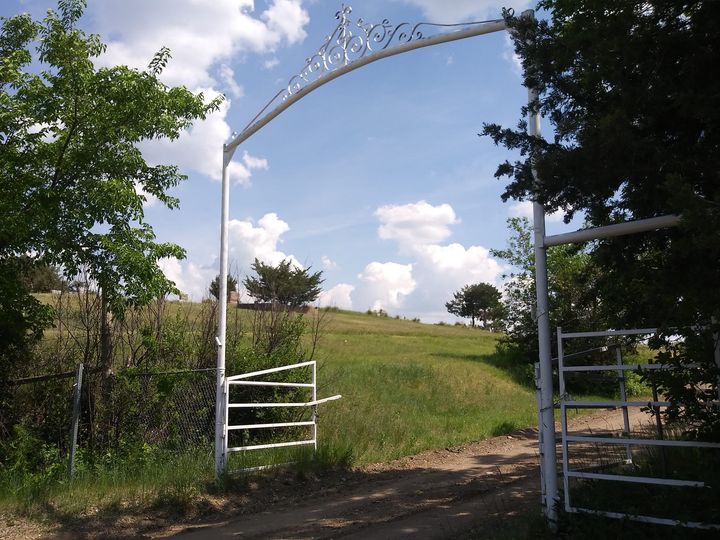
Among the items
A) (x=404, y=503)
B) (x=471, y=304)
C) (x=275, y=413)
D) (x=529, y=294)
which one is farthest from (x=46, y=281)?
(x=471, y=304)

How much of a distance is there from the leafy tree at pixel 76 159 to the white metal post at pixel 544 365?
5.94 m

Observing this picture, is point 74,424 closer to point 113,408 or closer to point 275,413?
point 113,408

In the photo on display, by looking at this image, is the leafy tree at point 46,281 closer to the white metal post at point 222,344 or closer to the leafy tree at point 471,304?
the white metal post at point 222,344

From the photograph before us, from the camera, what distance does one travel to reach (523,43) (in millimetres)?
6684

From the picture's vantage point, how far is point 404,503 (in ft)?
29.8

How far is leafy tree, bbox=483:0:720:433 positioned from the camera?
16.1 ft

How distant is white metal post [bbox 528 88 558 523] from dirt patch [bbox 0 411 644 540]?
83 centimetres

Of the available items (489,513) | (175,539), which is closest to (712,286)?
(489,513)

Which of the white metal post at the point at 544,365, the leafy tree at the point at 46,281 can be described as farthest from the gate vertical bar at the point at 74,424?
the white metal post at the point at 544,365

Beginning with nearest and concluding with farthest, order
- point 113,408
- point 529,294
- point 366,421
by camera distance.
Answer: point 113,408
point 366,421
point 529,294

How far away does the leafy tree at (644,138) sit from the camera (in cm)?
491

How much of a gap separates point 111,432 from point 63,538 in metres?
3.13

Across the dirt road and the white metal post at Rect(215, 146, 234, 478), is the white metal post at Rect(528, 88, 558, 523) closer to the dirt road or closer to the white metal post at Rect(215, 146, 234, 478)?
the dirt road

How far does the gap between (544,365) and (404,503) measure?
10.8 feet
